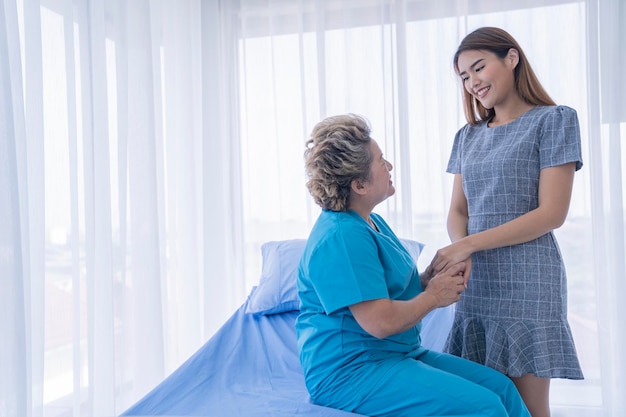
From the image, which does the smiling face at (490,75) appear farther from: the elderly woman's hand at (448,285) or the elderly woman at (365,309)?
the elderly woman's hand at (448,285)

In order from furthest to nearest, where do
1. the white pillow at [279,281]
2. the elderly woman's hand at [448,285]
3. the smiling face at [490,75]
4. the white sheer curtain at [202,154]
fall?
the white pillow at [279,281] < the white sheer curtain at [202,154] < the smiling face at [490,75] < the elderly woman's hand at [448,285]

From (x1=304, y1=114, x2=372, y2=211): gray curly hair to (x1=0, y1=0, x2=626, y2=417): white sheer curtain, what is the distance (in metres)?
0.85

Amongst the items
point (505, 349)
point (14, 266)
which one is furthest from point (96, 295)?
point (505, 349)

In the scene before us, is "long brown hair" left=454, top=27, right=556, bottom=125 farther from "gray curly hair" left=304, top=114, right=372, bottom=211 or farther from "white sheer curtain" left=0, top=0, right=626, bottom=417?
"white sheer curtain" left=0, top=0, right=626, bottom=417

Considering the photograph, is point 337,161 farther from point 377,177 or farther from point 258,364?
point 258,364

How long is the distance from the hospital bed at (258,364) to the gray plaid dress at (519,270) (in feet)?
1.45

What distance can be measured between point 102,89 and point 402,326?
145 centimetres

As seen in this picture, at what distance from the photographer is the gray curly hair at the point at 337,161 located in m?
1.37

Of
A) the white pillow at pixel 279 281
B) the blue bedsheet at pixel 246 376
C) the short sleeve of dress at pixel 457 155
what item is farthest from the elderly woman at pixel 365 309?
the white pillow at pixel 279 281

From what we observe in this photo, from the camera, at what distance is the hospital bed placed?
141 cm

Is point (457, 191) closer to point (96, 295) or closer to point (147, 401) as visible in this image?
point (147, 401)

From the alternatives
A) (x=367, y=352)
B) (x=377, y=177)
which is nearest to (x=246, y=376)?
(x=367, y=352)

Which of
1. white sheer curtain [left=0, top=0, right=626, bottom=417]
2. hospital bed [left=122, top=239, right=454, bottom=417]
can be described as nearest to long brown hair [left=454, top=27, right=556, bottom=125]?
hospital bed [left=122, top=239, right=454, bottom=417]

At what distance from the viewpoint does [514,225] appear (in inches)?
52.2
